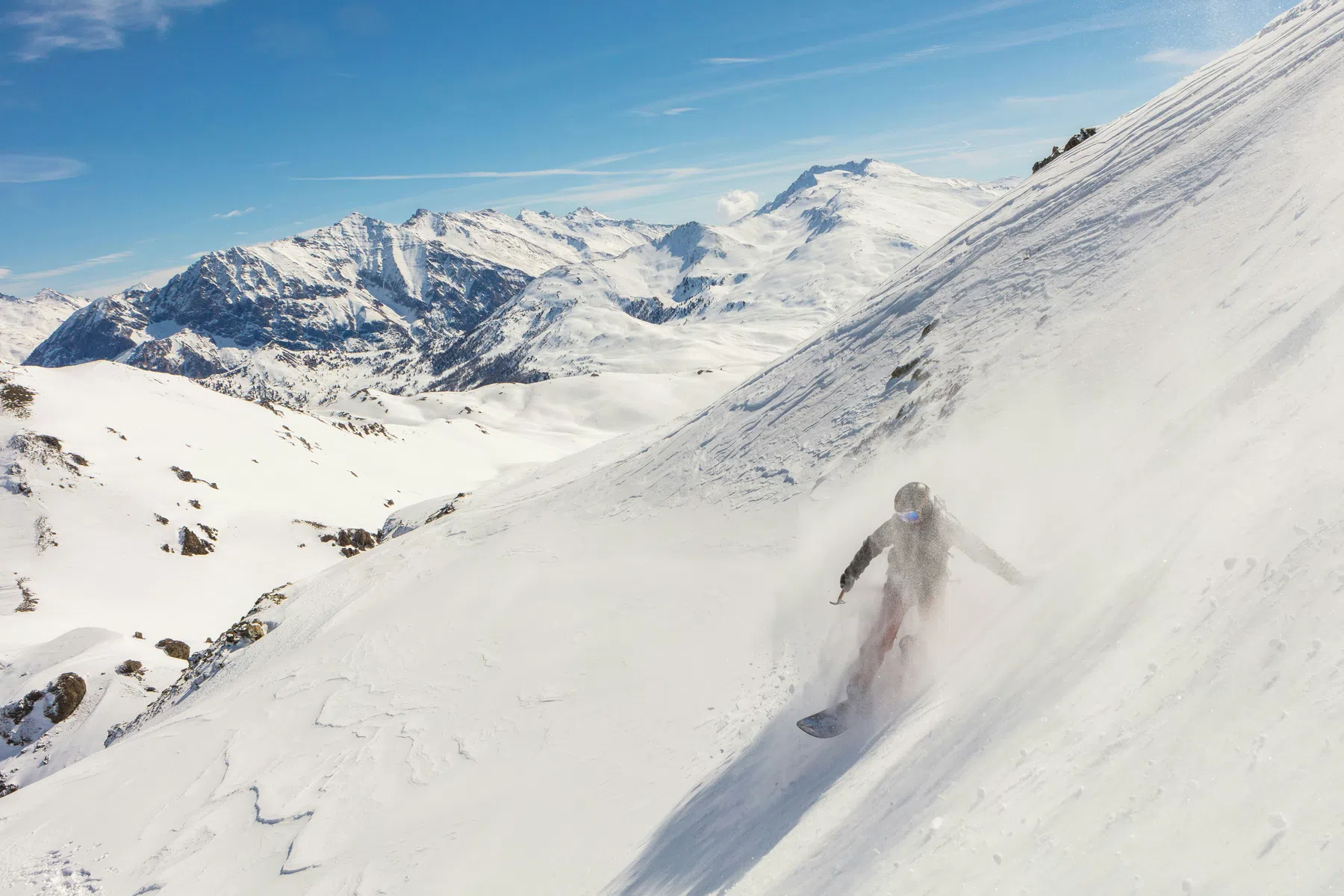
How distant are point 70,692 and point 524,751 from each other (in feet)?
95.7

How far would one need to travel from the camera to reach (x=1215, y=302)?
33.9ft

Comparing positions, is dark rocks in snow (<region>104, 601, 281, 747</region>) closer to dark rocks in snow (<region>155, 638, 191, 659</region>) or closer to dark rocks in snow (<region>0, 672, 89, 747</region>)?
dark rocks in snow (<region>0, 672, 89, 747</region>)

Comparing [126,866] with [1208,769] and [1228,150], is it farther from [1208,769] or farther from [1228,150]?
[1228,150]

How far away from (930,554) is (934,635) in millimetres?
987

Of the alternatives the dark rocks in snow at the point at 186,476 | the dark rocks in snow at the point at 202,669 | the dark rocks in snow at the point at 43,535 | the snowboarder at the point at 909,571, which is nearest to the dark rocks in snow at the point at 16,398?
the dark rocks in snow at the point at 186,476

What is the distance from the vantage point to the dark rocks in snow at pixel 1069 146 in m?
28.2

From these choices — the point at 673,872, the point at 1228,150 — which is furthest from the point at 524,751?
the point at 1228,150

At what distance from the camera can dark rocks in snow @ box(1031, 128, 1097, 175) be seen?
92.4ft

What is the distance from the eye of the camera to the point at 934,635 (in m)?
7.88

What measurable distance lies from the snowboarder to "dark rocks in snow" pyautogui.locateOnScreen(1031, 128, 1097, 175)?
87.2ft

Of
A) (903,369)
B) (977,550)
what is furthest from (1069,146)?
(977,550)

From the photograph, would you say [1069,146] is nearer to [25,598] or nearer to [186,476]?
[25,598]

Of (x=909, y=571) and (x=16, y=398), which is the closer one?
(x=909, y=571)

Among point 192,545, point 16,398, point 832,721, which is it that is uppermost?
point 16,398
